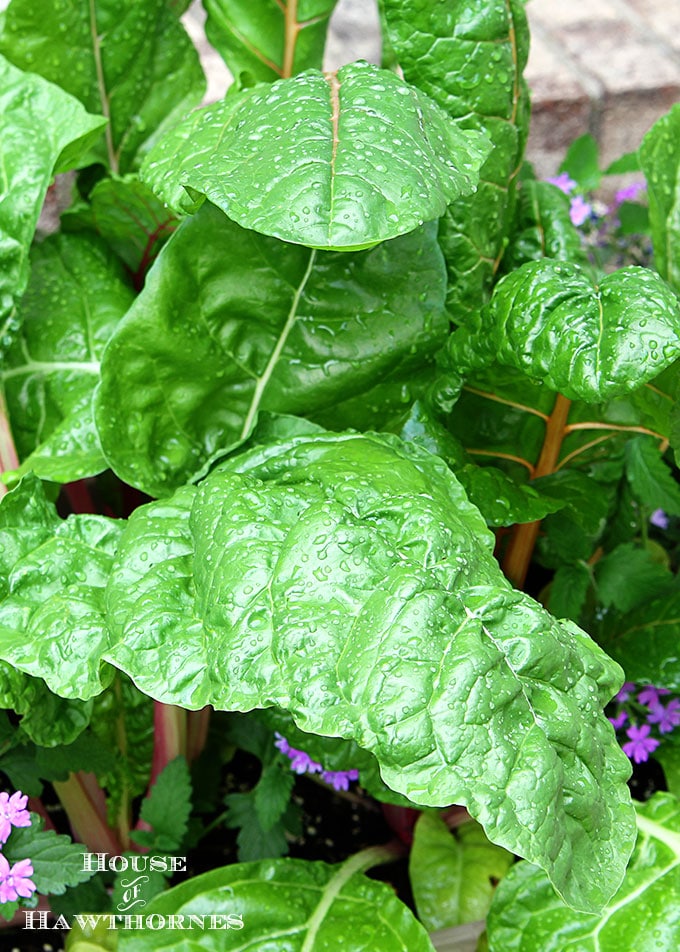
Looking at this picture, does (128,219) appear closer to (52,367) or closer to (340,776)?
(52,367)

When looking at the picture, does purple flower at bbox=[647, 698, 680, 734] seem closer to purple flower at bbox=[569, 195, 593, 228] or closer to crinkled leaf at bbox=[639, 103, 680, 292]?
crinkled leaf at bbox=[639, 103, 680, 292]

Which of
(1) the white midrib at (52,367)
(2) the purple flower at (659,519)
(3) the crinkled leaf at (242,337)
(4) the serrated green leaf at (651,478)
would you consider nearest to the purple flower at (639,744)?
(4) the serrated green leaf at (651,478)

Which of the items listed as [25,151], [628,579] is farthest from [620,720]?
[25,151]

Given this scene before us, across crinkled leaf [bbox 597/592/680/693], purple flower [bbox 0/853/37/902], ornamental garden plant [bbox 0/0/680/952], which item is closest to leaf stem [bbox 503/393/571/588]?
ornamental garden plant [bbox 0/0/680/952]

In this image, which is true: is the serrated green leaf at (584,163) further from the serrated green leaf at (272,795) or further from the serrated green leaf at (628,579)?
the serrated green leaf at (272,795)

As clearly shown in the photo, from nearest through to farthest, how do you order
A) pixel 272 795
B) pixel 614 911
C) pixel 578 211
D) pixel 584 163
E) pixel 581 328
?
pixel 581 328 → pixel 614 911 → pixel 272 795 → pixel 578 211 → pixel 584 163

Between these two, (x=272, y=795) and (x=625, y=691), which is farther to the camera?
(x=625, y=691)
